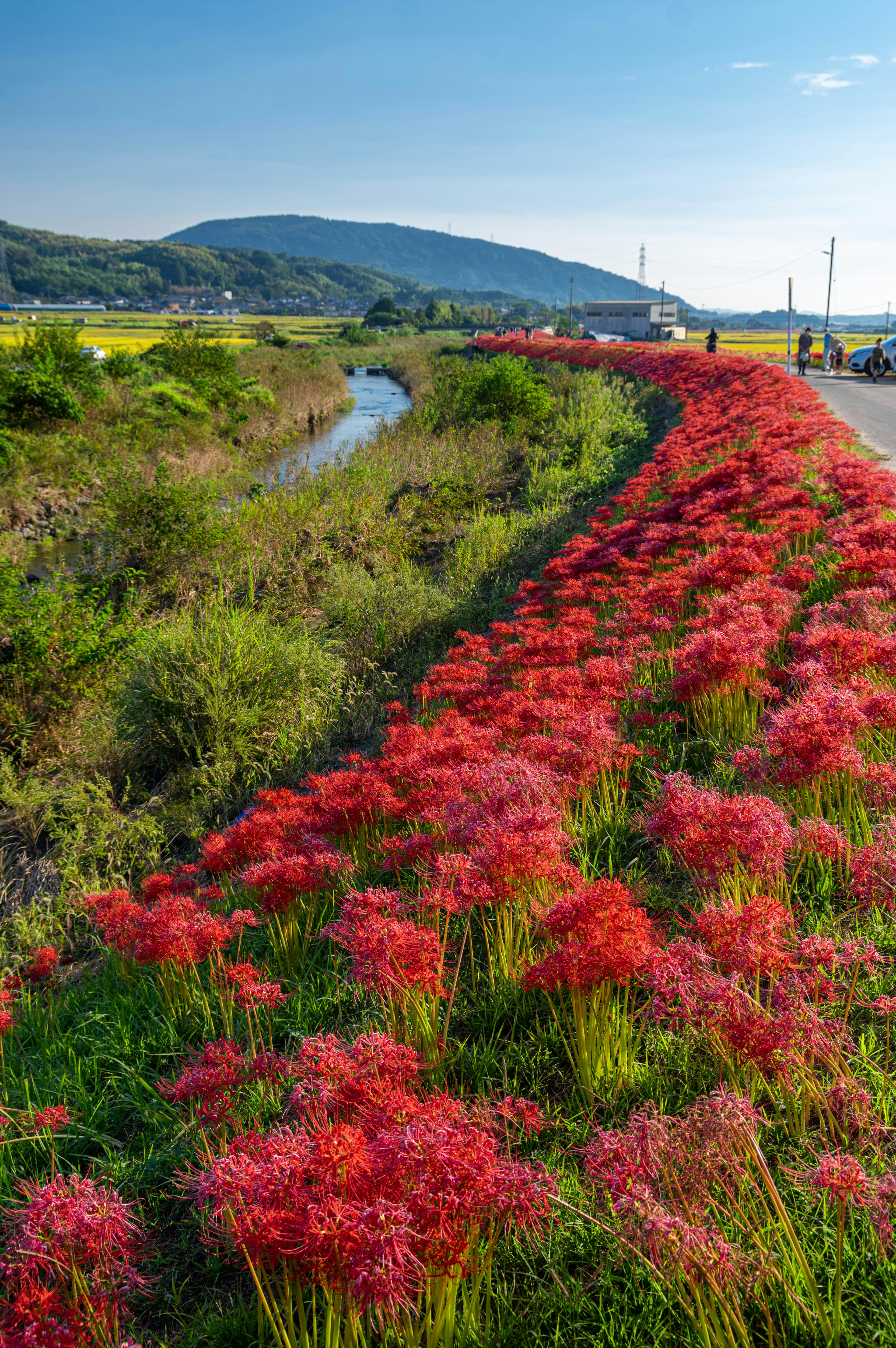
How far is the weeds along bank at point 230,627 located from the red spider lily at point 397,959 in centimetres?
338

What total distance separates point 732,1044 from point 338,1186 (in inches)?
36.2

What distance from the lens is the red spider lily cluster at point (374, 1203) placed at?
1268 mm

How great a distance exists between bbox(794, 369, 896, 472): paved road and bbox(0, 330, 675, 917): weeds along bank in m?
4.24

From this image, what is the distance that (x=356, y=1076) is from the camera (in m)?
1.64

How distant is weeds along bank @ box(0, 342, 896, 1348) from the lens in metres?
1.40

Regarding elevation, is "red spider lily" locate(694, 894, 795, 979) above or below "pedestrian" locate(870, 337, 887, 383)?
below

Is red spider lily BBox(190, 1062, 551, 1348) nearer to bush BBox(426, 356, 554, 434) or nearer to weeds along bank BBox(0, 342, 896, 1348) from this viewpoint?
weeds along bank BBox(0, 342, 896, 1348)

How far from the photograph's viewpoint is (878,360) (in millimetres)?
25656

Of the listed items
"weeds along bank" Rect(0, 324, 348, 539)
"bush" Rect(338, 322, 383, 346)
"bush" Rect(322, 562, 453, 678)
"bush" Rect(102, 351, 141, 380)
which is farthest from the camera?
"bush" Rect(338, 322, 383, 346)

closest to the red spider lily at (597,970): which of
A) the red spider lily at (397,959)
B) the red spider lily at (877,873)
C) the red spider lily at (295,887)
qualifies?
the red spider lily at (397,959)

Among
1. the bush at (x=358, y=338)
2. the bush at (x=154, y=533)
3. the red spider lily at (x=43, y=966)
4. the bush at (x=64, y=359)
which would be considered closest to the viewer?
the red spider lily at (x=43, y=966)

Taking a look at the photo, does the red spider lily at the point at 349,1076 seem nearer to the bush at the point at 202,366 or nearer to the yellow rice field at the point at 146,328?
the yellow rice field at the point at 146,328

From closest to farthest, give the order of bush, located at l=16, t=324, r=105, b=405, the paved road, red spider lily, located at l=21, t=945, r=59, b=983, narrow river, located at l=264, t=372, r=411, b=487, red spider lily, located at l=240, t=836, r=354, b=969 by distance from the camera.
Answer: red spider lily, located at l=240, t=836, r=354, b=969 < red spider lily, located at l=21, t=945, r=59, b=983 < the paved road < narrow river, located at l=264, t=372, r=411, b=487 < bush, located at l=16, t=324, r=105, b=405

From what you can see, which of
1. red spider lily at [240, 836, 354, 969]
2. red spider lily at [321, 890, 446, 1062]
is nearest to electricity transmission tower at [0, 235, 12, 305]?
red spider lily at [240, 836, 354, 969]
